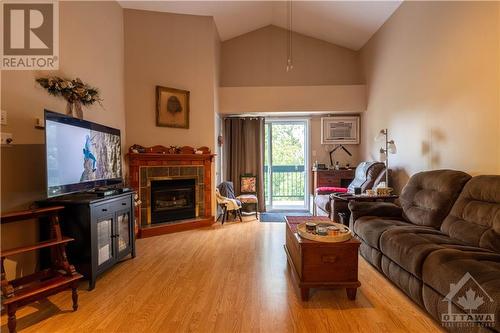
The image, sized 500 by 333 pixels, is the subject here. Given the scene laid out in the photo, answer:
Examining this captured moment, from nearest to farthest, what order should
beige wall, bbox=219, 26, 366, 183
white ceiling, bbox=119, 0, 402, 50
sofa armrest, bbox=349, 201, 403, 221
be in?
sofa armrest, bbox=349, 201, 403, 221
white ceiling, bbox=119, 0, 402, 50
beige wall, bbox=219, 26, 366, 183

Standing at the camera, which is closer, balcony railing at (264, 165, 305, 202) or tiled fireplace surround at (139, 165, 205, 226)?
A: tiled fireplace surround at (139, 165, 205, 226)

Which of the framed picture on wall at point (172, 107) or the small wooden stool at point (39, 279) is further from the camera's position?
the framed picture on wall at point (172, 107)

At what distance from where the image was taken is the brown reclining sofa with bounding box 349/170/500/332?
1503mm

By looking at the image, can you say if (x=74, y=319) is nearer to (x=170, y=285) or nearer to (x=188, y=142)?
(x=170, y=285)

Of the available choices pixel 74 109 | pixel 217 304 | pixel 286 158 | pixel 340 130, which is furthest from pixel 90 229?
pixel 340 130

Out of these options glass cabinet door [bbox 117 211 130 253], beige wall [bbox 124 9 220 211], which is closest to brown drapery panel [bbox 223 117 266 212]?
beige wall [bbox 124 9 220 211]

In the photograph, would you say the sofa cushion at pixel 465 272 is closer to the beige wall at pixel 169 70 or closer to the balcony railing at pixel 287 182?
the beige wall at pixel 169 70

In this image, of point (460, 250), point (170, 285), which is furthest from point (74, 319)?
point (460, 250)

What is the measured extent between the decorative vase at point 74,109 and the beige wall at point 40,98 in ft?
0.23

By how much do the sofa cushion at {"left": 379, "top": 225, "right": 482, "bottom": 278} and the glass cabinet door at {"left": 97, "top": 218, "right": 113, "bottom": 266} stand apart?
2.58 meters

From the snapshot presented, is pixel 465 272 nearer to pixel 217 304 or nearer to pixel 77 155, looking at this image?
pixel 217 304

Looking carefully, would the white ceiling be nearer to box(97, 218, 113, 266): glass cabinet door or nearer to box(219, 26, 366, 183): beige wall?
box(219, 26, 366, 183): beige wall

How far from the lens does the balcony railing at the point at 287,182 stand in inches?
240

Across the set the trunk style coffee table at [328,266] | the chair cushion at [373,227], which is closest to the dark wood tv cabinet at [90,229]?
the trunk style coffee table at [328,266]
